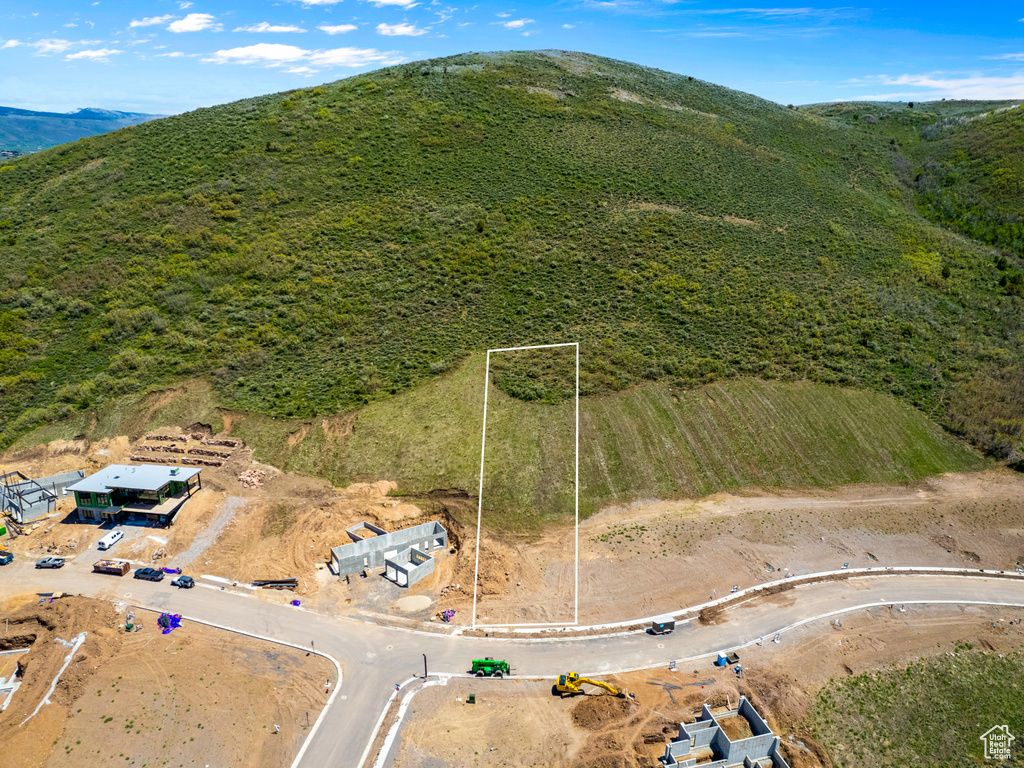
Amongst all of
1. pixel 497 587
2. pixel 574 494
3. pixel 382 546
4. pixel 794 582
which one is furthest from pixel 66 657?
pixel 794 582

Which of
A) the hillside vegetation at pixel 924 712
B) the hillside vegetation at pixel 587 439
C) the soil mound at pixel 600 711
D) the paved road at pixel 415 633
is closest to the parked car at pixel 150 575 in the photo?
the paved road at pixel 415 633

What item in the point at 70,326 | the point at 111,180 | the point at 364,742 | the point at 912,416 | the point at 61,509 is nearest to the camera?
the point at 364,742

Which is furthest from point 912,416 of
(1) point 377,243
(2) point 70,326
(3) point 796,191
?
(2) point 70,326

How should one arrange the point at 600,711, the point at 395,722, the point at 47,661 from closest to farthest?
the point at 395,722, the point at 600,711, the point at 47,661

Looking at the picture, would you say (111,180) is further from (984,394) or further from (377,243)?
(984,394)

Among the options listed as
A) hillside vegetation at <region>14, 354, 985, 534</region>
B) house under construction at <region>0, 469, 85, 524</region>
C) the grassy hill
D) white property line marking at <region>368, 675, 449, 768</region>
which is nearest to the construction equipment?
white property line marking at <region>368, 675, 449, 768</region>

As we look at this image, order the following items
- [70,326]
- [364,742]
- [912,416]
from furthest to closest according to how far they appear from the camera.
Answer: [70,326] < [912,416] < [364,742]

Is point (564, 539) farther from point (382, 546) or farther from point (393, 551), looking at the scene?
point (382, 546)
